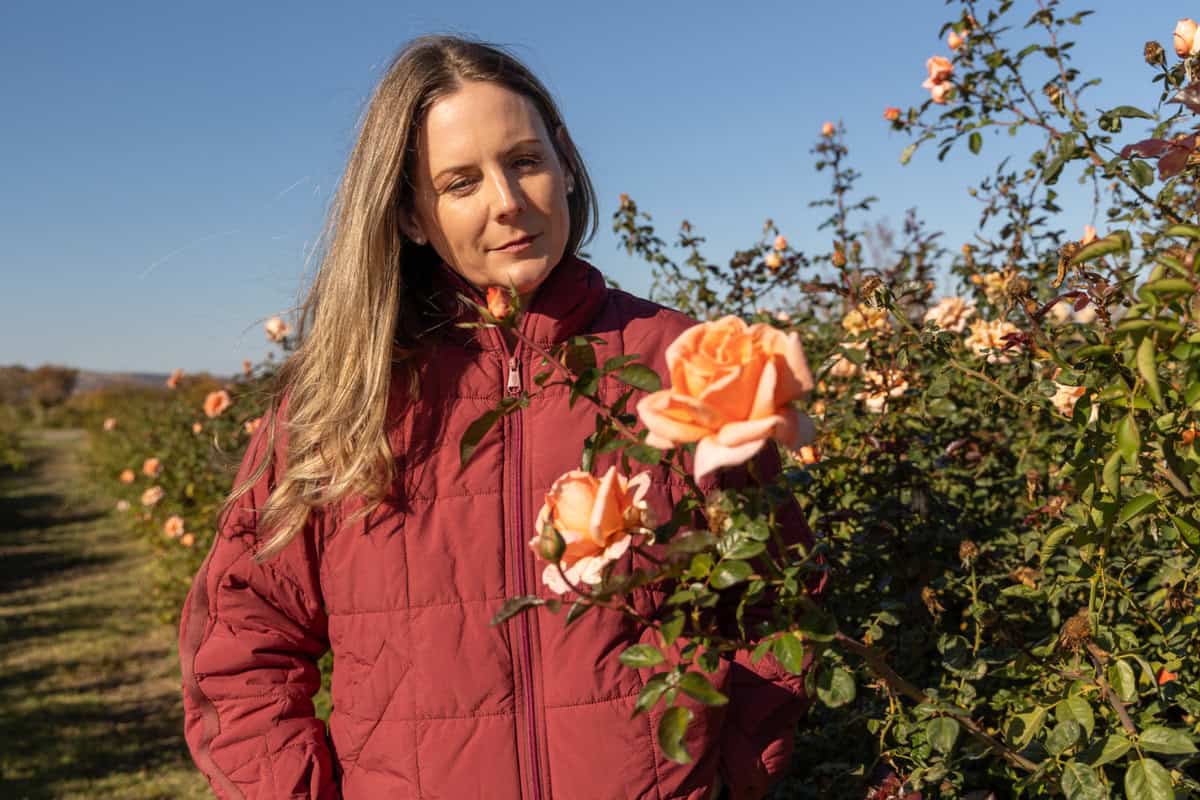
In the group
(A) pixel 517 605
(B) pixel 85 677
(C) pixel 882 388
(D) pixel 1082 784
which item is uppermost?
(C) pixel 882 388

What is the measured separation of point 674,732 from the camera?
82 centimetres

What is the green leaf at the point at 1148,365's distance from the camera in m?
0.78

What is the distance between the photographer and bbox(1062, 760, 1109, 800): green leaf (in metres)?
1.00

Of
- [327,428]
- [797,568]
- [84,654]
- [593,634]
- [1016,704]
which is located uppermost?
[327,428]

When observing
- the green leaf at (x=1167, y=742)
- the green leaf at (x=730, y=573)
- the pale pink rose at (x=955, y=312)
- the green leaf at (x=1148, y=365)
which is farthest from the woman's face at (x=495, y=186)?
the pale pink rose at (x=955, y=312)

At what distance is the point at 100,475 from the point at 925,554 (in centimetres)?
1278

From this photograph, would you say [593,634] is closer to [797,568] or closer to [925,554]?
[797,568]

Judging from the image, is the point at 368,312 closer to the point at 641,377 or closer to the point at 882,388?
the point at 641,377

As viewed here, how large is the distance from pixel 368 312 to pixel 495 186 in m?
0.30

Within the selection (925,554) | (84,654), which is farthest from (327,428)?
(84,654)

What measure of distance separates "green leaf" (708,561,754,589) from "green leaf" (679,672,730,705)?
8 cm

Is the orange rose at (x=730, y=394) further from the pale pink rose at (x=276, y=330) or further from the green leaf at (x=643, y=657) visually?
the pale pink rose at (x=276, y=330)

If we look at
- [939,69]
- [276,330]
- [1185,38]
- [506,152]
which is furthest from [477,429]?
[276,330]

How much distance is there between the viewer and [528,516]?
→ 1.34 metres
